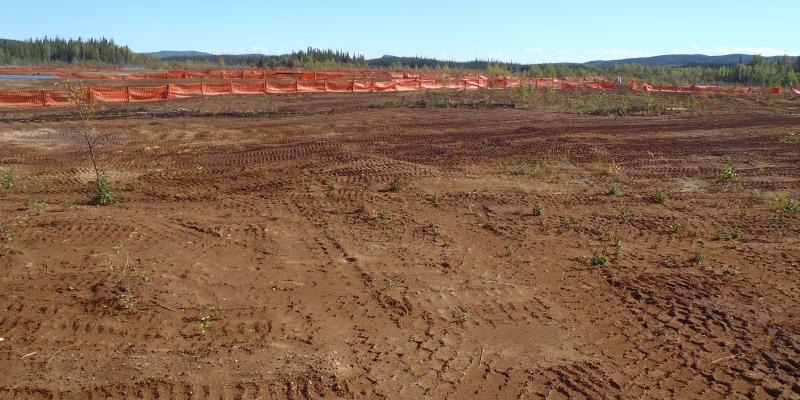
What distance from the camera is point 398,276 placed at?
7375 millimetres

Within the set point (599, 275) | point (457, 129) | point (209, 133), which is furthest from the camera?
point (457, 129)

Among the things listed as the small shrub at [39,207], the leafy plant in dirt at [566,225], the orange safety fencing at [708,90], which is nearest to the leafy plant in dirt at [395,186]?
the leafy plant in dirt at [566,225]

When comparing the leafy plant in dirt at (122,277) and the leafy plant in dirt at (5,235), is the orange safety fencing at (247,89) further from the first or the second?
the leafy plant in dirt at (122,277)

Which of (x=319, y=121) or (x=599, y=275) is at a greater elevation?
(x=319, y=121)

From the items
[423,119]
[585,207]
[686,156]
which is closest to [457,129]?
[423,119]

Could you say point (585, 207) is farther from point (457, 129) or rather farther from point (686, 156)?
point (457, 129)

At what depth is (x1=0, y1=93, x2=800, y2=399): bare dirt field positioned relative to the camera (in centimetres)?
511

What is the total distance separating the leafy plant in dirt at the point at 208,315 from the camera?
5811mm

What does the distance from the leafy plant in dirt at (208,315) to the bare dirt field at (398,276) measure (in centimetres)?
3

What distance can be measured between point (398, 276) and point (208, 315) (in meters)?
2.38

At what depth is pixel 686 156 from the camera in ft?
51.9

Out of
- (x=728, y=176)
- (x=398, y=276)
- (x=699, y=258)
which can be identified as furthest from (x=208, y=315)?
(x=728, y=176)

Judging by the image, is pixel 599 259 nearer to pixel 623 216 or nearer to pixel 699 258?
pixel 699 258

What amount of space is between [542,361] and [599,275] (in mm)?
2515
